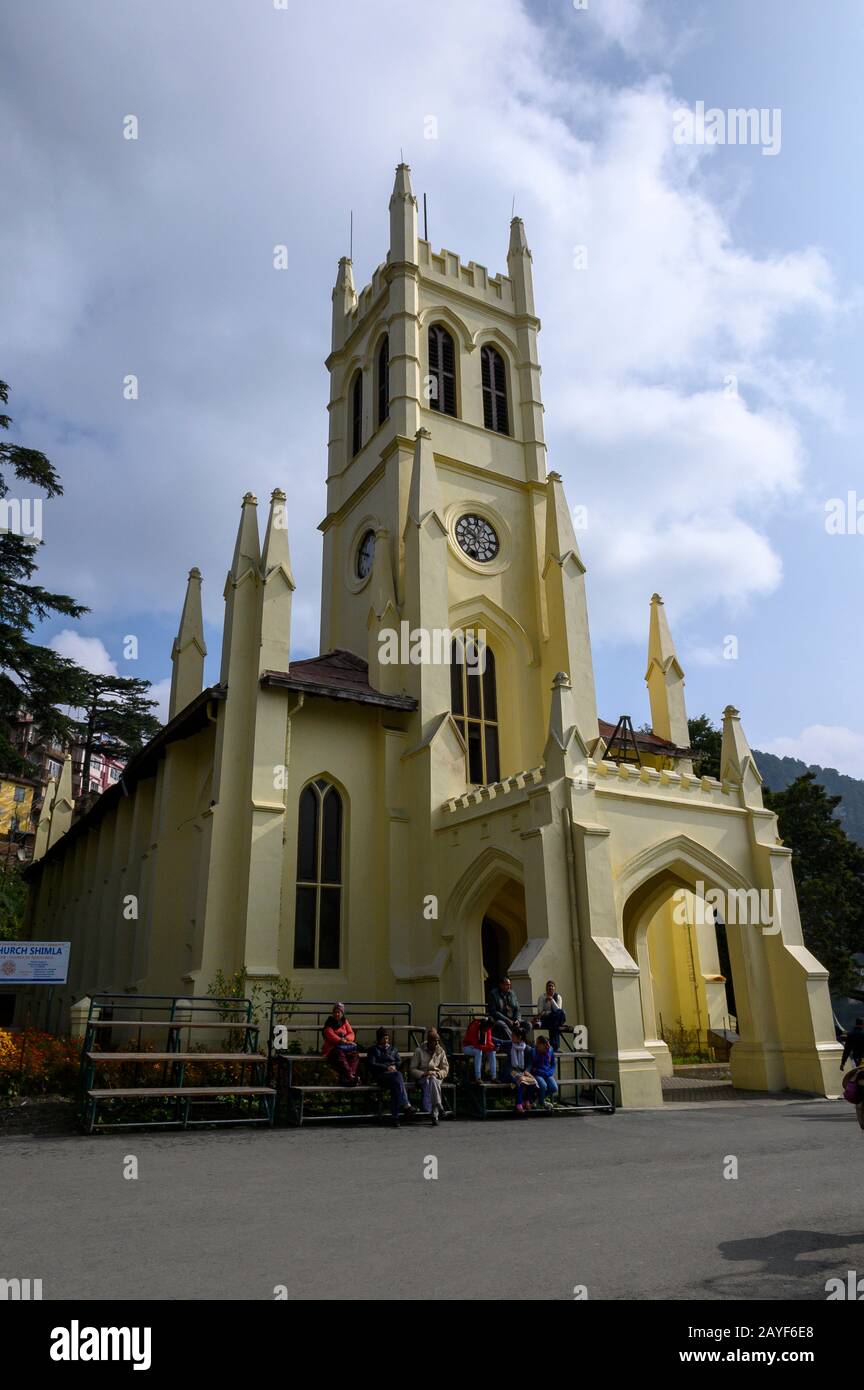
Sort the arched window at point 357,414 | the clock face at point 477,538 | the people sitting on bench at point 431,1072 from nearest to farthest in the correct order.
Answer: the people sitting on bench at point 431,1072, the clock face at point 477,538, the arched window at point 357,414

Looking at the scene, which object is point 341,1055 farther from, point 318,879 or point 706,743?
point 706,743

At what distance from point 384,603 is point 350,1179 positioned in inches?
673

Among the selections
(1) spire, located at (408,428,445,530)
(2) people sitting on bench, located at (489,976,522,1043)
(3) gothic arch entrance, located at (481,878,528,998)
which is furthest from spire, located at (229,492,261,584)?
(2) people sitting on bench, located at (489,976,522,1043)

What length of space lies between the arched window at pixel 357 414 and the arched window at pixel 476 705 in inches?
378

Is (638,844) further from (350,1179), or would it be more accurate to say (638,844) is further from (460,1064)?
(350,1179)

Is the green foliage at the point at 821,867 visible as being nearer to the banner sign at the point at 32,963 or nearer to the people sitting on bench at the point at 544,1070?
the people sitting on bench at the point at 544,1070

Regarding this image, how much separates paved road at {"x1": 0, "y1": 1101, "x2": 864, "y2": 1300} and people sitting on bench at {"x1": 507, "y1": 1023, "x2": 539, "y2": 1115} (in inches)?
86.6

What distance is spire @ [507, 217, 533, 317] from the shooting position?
31500mm

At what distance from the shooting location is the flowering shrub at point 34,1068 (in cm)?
1233

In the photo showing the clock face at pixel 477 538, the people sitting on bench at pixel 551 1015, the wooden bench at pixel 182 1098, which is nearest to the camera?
the wooden bench at pixel 182 1098

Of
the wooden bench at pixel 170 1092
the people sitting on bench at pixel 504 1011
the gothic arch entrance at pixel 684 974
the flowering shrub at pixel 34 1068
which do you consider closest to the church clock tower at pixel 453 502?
the gothic arch entrance at pixel 684 974

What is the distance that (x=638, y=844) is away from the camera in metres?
17.5

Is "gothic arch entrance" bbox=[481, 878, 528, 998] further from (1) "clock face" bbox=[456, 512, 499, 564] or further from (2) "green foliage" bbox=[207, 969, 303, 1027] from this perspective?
(1) "clock face" bbox=[456, 512, 499, 564]

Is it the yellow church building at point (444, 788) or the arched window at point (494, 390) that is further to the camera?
the arched window at point (494, 390)
